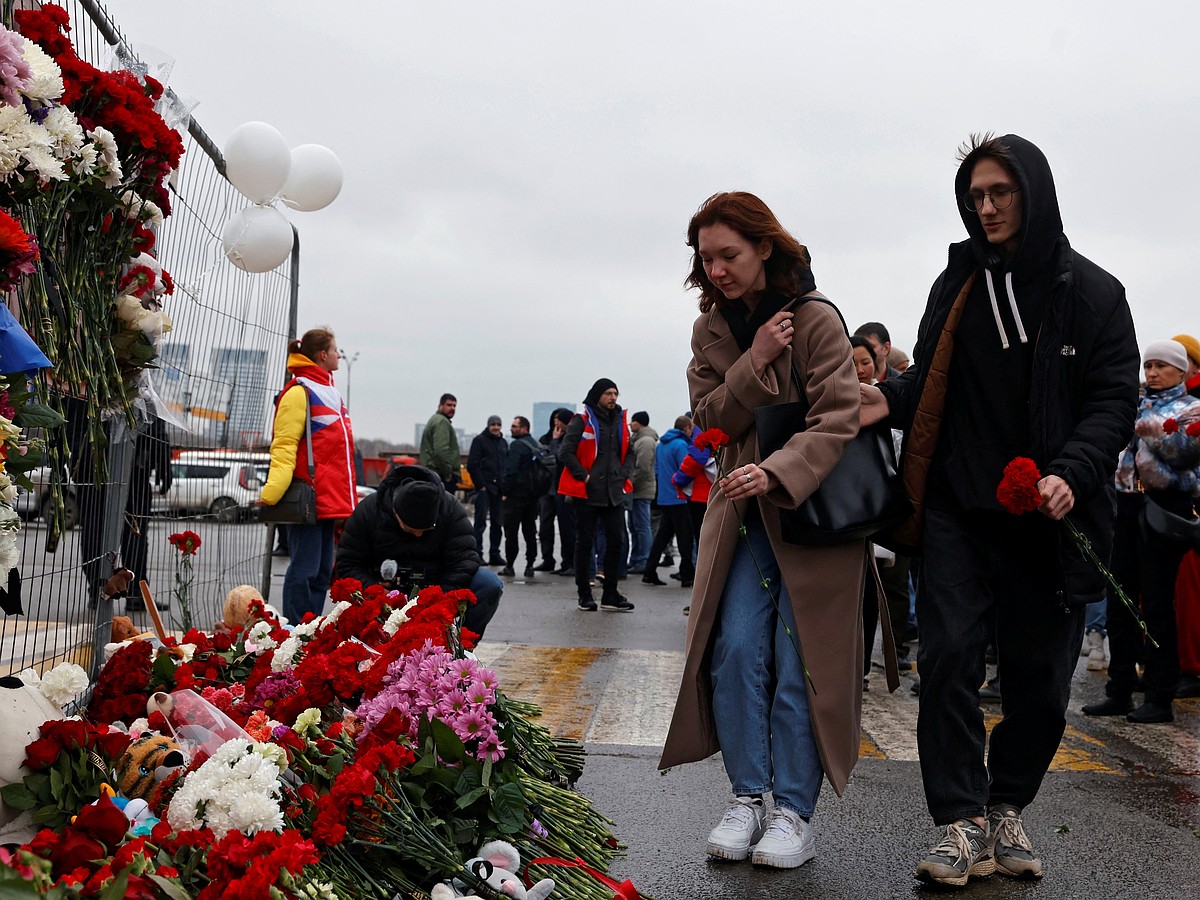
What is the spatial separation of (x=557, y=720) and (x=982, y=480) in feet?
8.80

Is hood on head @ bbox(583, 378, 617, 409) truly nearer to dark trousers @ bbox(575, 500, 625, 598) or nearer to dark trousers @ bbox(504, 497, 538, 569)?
dark trousers @ bbox(575, 500, 625, 598)

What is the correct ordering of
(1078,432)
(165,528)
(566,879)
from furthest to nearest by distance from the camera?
(165,528) < (1078,432) < (566,879)

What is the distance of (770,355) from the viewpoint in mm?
3906

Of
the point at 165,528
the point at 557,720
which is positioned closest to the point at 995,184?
the point at 557,720

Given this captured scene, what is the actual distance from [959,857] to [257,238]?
14.7ft

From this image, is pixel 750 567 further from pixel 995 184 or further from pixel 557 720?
pixel 557 720

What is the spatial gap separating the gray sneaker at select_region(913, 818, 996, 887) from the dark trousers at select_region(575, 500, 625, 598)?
746 centimetres

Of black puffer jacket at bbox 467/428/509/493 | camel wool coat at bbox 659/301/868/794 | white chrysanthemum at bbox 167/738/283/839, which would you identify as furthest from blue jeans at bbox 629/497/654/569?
white chrysanthemum at bbox 167/738/283/839

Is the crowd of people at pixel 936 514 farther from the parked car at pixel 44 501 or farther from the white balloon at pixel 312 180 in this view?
the white balloon at pixel 312 180

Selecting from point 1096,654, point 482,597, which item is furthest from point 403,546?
point 1096,654

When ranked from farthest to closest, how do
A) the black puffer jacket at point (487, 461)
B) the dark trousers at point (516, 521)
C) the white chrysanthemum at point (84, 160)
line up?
the black puffer jacket at point (487, 461)
the dark trousers at point (516, 521)
the white chrysanthemum at point (84, 160)

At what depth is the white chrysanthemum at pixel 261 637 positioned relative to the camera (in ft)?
14.2

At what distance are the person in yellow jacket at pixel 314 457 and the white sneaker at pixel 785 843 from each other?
13.4ft

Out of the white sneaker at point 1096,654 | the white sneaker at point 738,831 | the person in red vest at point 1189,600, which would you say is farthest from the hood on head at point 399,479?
the white sneaker at point 1096,654
